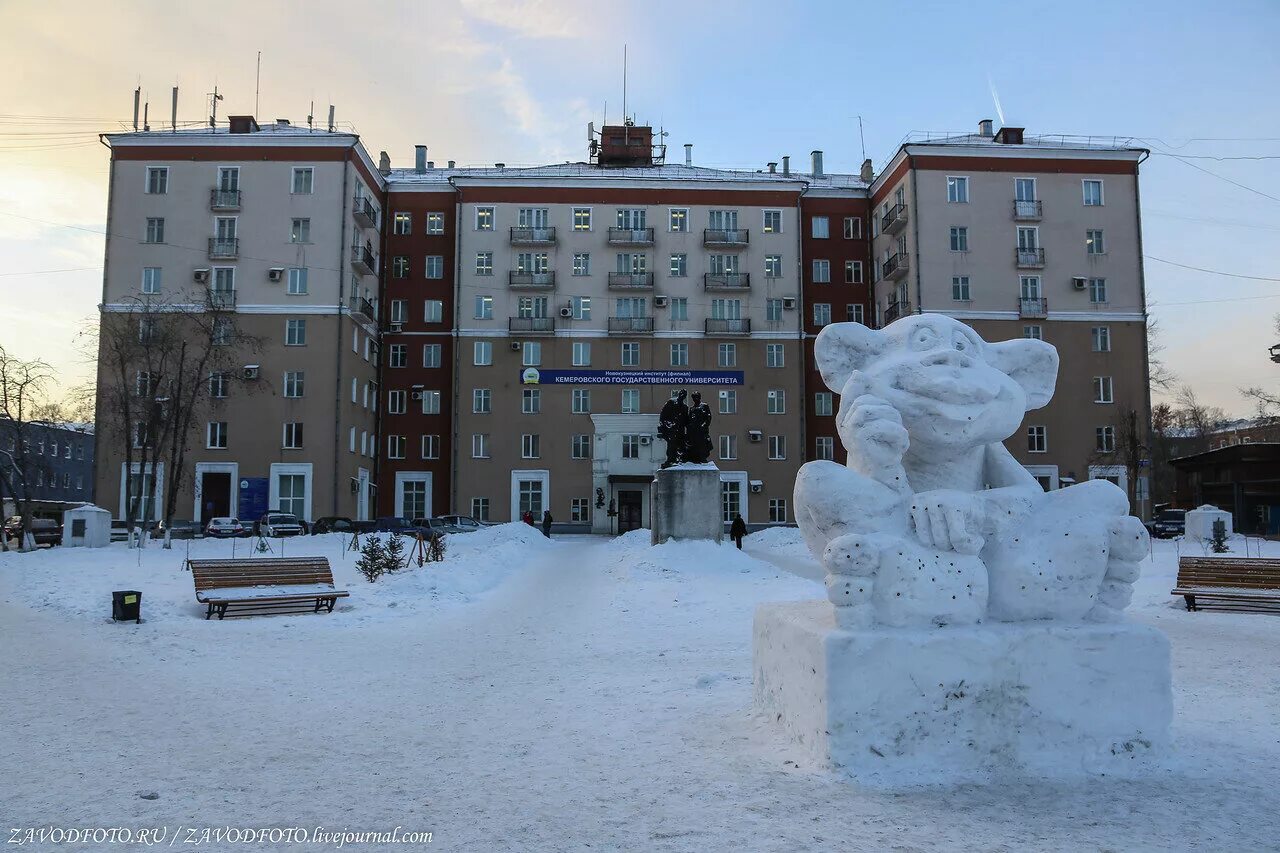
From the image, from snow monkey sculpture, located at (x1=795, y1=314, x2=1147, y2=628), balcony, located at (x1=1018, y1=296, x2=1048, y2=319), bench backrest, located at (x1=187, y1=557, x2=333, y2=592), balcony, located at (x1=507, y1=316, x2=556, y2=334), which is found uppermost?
balcony, located at (x1=1018, y1=296, x2=1048, y2=319)

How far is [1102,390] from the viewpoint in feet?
150

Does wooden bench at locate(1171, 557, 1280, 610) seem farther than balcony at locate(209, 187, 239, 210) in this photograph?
No

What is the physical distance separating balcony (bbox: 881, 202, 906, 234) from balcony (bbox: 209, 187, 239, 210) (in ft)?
Result: 112

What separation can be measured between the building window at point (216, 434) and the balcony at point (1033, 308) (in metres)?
→ 41.2

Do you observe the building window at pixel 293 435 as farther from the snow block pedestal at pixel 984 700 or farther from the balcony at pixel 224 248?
the snow block pedestal at pixel 984 700

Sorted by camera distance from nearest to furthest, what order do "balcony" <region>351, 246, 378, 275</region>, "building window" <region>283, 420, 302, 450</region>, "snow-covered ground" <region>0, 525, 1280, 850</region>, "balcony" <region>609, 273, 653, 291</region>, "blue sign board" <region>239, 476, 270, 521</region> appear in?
1. "snow-covered ground" <region>0, 525, 1280, 850</region>
2. "blue sign board" <region>239, 476, 270, 521</region>
3. "building window" <region>283, 420, 302, 450</region>
4. "balcony" <region>351, 246, 378, 275</region>
5. "balcony" <region>609, 273, 653, 291</region>

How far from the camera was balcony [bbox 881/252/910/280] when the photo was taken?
151 ft

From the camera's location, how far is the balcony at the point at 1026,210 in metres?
45.7

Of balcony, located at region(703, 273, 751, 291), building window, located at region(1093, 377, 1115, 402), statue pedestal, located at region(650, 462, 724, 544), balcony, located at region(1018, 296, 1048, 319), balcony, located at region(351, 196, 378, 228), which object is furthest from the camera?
balcony, located at region(703, 273, 751, 291)

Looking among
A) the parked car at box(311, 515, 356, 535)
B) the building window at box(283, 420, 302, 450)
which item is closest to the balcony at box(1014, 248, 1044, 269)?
the parked car at box(311, 515, 356, 535)

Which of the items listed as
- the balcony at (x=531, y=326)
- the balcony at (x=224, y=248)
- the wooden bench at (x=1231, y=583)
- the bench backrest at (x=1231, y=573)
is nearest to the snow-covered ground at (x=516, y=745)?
the wooden bench at (x=1231, y=583)

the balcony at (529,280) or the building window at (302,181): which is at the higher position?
the building window at (302,181)

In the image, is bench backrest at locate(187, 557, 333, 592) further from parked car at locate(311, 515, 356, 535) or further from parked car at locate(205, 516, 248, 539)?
parked car at locate(311, 515, 356, 535)

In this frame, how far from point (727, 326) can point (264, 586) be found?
38.0 meters
